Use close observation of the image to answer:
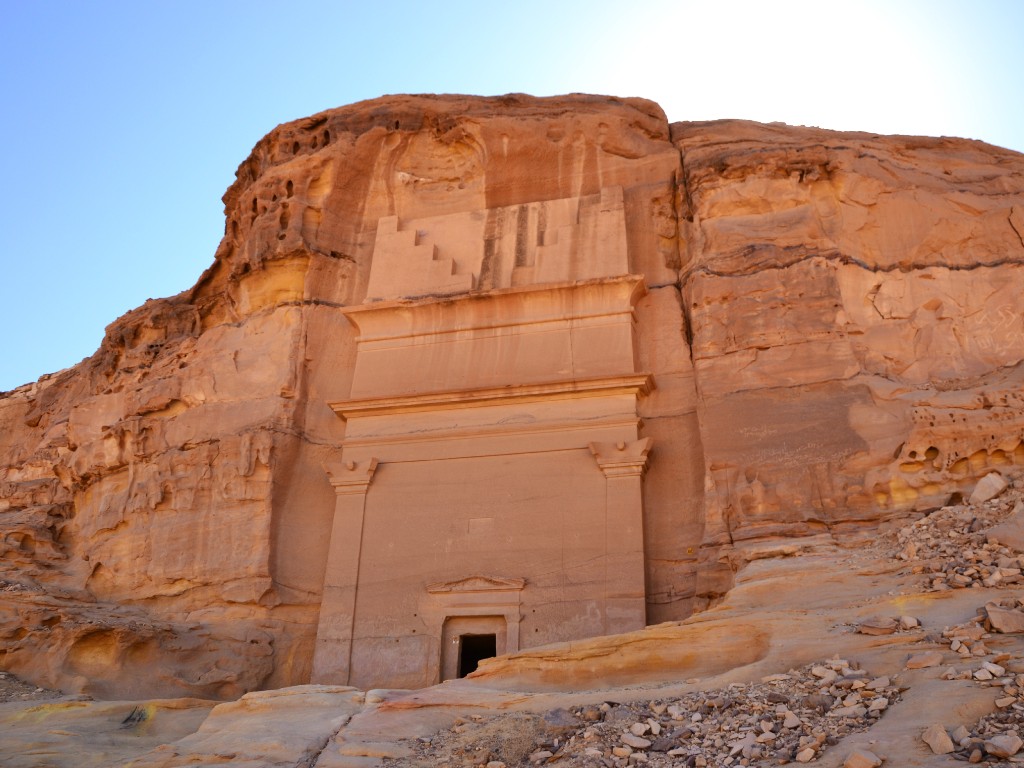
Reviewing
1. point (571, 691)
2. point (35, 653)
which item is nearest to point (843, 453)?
point (571, 691)

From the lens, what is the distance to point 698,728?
7.19m

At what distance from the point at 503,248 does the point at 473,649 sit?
6.39 meters

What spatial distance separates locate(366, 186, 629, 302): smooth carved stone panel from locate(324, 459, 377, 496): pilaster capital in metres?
3.03

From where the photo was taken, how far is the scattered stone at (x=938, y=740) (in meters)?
5.87

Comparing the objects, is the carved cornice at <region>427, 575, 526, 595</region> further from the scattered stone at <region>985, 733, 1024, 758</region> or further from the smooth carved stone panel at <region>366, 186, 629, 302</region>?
the scattered stone at <region>985, 733, 1024, 758</region>

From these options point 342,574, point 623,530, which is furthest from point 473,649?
point 623,530

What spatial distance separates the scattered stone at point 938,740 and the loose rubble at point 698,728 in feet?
1.93

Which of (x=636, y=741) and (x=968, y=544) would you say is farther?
(x=968, y=544)

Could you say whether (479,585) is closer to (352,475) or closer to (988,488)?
(352,475)

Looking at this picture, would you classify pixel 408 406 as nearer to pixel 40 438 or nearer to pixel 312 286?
pixel 312 286

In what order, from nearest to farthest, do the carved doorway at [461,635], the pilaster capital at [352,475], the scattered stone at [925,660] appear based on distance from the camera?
the scattered stone at [925,660], the carved doorway at [461,635], the pilaster capital at [352,475]

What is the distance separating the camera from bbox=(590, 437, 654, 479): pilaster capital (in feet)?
44.3

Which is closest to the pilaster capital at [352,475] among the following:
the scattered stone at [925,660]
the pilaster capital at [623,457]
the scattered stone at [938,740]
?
the pilaster capital at [623,457]

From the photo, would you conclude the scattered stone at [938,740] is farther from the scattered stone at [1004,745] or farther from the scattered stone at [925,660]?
the scattered stone at [925,660]
